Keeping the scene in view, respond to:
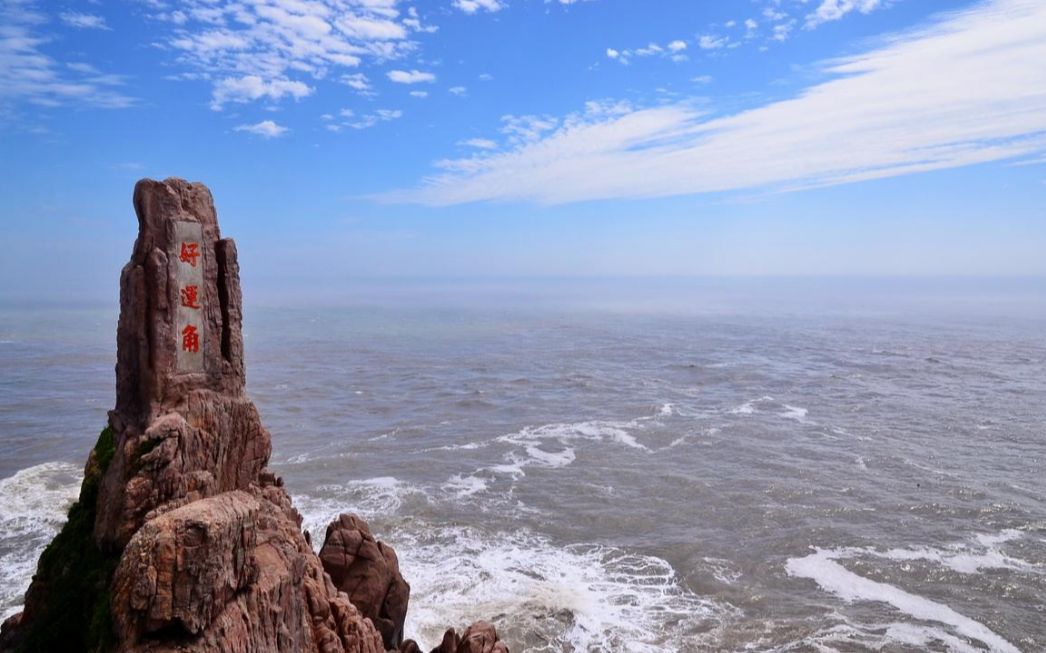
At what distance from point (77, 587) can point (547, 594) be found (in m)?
13.2

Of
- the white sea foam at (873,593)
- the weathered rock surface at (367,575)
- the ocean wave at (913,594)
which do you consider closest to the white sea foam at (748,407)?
the ocean wave at (913,594)

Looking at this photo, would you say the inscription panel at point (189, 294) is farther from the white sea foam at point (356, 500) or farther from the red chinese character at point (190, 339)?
the white sea foam at point (356, 500)

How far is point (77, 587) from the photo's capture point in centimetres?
1248

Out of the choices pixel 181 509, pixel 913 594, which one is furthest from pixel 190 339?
pixel 913 594

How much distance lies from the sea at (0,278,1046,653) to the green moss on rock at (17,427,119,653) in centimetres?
937

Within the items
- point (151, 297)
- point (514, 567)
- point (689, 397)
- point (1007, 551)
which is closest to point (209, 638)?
point (151, 297)

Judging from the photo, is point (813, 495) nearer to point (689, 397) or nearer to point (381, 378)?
point (689, 397)

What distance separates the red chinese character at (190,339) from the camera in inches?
532

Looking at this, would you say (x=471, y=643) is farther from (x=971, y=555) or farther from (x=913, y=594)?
(x=971, y=555)

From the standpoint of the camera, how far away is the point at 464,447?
1506 inches

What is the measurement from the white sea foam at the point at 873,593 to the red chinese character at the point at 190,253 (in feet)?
66.2

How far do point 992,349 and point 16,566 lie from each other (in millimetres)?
79311

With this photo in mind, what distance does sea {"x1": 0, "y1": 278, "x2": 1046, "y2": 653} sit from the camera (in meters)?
21.4

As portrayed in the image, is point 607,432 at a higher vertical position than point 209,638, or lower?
lower
